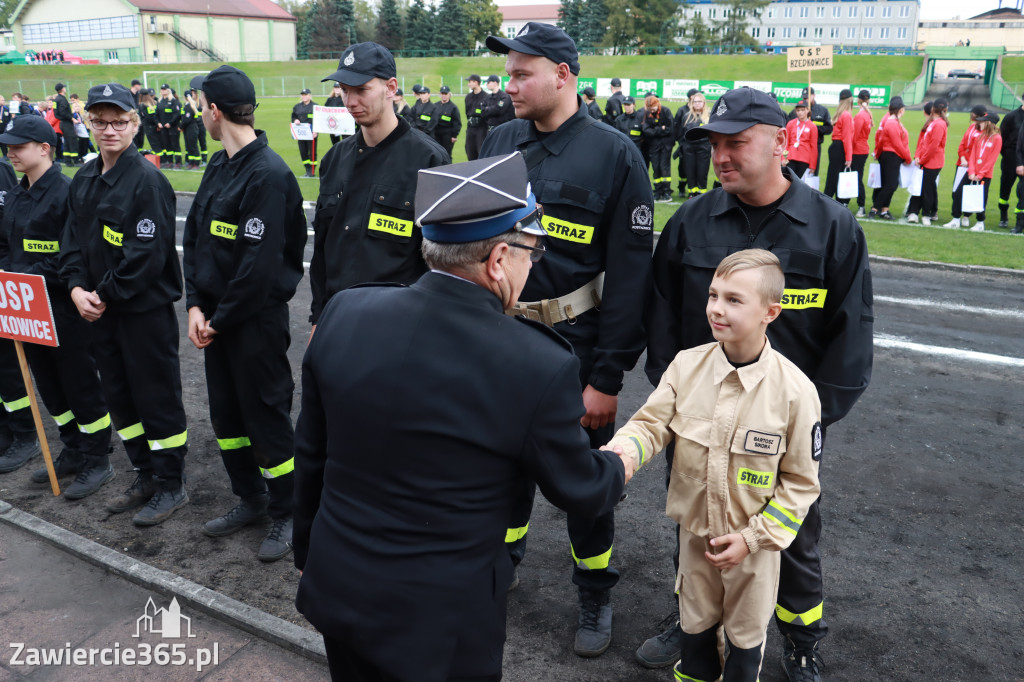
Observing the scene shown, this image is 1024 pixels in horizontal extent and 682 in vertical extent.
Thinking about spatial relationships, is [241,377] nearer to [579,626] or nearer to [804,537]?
[579,626]

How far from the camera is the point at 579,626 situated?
3.83m

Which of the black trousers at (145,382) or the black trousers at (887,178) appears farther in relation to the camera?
the black trousers at (887,178)

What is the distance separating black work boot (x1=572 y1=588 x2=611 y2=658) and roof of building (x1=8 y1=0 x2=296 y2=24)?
91882mm

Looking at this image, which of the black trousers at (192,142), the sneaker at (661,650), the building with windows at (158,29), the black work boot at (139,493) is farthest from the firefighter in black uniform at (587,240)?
the building with windows at (158,29)


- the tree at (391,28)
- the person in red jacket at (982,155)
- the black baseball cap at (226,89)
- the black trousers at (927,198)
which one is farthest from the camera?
the tree at (391,28)

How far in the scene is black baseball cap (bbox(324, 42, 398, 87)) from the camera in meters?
4.02

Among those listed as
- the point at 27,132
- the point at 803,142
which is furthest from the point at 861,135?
the point at 27,132

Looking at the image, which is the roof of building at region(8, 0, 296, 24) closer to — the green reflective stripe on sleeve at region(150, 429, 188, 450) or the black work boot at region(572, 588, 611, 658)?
the green reflective stripe on sleeve at region(150, 429, 188, 450)

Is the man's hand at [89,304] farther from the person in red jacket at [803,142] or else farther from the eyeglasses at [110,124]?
the person in red jacket at [803,142]

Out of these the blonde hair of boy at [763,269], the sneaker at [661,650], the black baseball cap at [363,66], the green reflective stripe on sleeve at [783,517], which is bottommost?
the sneaker at [661,650]

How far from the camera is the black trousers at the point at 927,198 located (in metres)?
14.5

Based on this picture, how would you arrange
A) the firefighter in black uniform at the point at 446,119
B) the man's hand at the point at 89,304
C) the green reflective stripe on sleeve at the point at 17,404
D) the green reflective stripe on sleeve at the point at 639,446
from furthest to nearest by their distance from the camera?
the firefighter in black uniform at the point at 446,119
the green reflective stripe on sleeve at the point at 17,404
the man's hand at the point at 89,304
the green reflective stripe on sleeve at the point at 639,446

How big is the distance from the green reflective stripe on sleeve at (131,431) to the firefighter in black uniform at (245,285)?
0.74 metres

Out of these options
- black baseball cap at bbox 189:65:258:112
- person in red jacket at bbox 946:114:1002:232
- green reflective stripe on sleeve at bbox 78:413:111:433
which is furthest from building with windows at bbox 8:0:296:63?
black baseball cap at bbox 189:65:258:112
